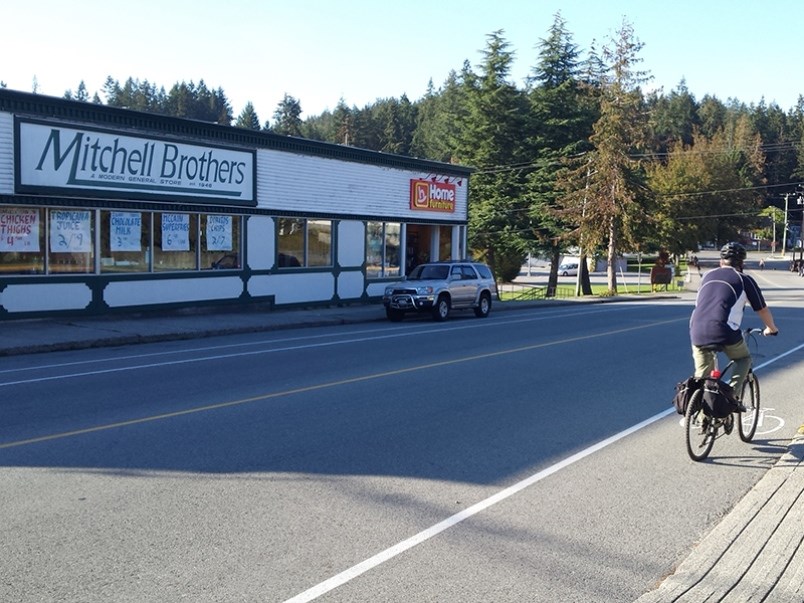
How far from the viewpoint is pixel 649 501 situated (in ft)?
23.0

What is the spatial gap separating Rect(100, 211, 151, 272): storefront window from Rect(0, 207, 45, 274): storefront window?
1696 mm

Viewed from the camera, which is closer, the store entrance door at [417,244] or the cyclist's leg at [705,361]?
the cyclist's leg at [705,361]

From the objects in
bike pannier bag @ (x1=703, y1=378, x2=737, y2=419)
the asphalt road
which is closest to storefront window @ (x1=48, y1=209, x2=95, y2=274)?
the asphalt road

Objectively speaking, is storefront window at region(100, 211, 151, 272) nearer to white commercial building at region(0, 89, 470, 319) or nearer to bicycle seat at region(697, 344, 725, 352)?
white commercial building at region(0, 89, 470, 319)

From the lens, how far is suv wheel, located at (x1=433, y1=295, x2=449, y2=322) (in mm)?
25812

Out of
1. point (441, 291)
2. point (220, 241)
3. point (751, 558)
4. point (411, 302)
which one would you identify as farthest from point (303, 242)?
point (751, 558)

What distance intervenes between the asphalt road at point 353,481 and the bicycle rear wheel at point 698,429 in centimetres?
15

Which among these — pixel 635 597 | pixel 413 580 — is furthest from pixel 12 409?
pixel 635 597

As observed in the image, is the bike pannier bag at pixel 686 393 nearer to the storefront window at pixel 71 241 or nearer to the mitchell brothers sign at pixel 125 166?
the mitchell brothers sign at pixel 125 166

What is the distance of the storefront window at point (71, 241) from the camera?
2056 centimetres

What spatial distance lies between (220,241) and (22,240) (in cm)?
641

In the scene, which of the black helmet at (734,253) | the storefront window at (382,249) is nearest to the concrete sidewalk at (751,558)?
the black helmet at (734,253)

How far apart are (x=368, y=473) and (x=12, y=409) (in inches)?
200

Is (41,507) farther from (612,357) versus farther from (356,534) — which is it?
(612,357)
